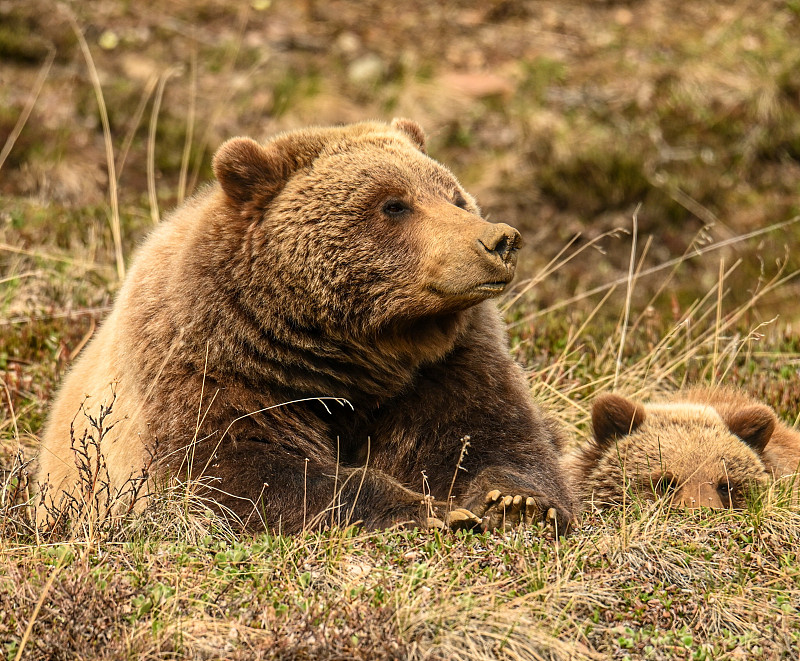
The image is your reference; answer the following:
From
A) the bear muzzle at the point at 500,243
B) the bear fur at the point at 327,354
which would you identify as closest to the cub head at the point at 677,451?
the bear fur at the point at 327,354

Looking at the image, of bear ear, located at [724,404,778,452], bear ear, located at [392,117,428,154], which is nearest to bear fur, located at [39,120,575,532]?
bear ear, located at [392,117,428,154]

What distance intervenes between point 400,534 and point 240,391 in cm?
94

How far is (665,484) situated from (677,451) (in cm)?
23

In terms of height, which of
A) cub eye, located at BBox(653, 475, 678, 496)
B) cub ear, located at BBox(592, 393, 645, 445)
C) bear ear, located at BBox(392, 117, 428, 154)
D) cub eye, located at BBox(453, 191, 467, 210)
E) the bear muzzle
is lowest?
cub eye, located at BBox(653, 475, 678, 496)

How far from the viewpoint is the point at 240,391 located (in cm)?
442

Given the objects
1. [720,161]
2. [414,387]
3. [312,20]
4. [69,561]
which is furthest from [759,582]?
[312,20]

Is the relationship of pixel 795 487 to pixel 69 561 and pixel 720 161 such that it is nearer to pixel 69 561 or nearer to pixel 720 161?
pixel 69 561

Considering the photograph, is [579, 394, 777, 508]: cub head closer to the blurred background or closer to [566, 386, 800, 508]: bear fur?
[566, 386, 800, 508]: bear fur

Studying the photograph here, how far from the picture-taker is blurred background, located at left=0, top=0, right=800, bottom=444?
36.1 feet

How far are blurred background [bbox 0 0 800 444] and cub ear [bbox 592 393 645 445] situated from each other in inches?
154

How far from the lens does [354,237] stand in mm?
4570

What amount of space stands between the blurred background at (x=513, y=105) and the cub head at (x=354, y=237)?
5101 millimetres

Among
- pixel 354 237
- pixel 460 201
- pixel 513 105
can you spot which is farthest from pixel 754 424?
pixel 513 105

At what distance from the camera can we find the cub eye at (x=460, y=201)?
4949mm
